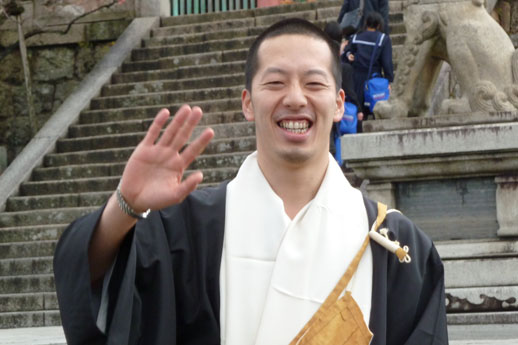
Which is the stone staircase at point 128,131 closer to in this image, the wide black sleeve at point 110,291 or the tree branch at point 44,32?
the tree branch at point 44,32

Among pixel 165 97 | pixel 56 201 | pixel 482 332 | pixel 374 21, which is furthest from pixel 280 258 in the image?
pixel 165 97

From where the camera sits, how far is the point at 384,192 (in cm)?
737

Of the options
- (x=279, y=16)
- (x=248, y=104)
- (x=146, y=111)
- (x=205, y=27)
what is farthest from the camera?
(x=205, y=27)

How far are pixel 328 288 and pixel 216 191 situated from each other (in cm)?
43

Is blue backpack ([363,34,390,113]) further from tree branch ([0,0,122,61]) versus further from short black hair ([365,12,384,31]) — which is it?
tree branch ([0,0,122,61])

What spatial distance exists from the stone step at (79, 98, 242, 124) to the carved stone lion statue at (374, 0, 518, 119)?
3.99 m

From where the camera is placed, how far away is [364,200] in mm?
3490

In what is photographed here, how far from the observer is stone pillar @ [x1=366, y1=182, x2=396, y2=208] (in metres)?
7.37

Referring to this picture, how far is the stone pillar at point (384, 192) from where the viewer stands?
290 inches

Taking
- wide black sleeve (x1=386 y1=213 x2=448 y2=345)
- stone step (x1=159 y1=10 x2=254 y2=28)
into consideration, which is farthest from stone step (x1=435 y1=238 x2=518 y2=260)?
stone step (x1=159 y1=10 x2=254 y2=28)

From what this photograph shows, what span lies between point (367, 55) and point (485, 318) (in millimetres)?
4334

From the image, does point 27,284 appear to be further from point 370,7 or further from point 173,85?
point 370,7

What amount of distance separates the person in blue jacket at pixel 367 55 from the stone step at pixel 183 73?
279 centimetres

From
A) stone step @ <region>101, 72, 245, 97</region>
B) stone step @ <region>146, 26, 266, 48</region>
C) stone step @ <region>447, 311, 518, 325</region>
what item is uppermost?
stone step @ <region>146, 26, 266, 48</region>
